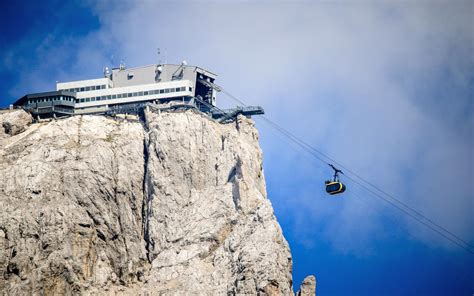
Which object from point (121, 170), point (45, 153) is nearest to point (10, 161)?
point (45, 153)

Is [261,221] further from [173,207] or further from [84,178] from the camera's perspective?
[84,178]

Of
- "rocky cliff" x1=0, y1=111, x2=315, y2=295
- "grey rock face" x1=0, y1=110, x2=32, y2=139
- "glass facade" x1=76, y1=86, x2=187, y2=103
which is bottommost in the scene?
"rocky cliff" x1=0, y1=111, x2=315, y2=295

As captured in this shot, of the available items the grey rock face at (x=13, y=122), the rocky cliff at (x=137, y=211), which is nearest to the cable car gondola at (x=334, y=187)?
the rocky cliff at (x=137, y=211)

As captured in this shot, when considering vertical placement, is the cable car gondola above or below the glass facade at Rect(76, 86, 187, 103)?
below

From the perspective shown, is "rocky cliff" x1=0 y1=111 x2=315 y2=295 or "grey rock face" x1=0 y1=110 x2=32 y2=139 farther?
"grey rock face" x1=0 y1=110 x2=32 y2=139

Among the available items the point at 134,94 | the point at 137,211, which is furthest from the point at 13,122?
the point at 137,211

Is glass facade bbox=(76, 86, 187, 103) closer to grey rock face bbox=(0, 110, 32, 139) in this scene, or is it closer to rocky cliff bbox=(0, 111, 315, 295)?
rocky cliff bbox=(0, 111, 315, 295)

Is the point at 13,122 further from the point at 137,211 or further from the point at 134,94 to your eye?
the point at 137,211

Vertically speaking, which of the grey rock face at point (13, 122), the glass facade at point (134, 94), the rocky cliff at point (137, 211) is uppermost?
the glass facade at point (134, 94)

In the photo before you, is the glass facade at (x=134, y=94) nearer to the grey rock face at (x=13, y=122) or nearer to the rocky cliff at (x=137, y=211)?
the rocky cliff at (x=137, y=211)

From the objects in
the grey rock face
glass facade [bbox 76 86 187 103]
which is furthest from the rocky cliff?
glass facade [bbox 76 86 187 103]
